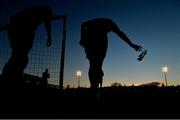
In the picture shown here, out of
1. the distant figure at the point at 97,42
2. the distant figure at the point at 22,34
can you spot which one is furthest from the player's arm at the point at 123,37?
the distant figure at the point at 22,34

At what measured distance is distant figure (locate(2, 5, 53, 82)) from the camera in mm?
4043

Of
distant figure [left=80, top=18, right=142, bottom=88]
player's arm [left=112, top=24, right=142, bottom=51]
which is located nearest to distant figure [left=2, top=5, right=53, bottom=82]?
distant figure [left=80, top=18, right=142, bottom=88]

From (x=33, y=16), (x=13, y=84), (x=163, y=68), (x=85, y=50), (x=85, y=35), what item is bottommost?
(x=13, y=84)

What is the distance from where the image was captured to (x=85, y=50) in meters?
4.62

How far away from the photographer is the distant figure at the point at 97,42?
4.48m

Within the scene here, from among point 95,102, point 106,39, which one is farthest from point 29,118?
point 106,39

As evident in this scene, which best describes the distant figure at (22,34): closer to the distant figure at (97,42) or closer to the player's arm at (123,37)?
the distant figure at (97,42)

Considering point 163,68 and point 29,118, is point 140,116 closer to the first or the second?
point 29,118

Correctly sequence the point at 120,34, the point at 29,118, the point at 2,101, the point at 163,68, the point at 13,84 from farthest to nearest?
1. the point at 163,68
2. the point at 120,34
3. the point at 13,84
4. the point at 2,101
5. the point at 29,118

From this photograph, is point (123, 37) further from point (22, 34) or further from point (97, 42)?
point (22, 34)

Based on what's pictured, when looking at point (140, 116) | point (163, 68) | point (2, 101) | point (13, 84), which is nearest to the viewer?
point (140, 116)

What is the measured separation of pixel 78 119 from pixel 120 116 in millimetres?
559

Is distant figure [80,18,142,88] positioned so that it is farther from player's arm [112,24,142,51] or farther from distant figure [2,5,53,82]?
distant figure [2,5,53,82]

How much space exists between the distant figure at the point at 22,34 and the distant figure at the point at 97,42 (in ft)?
2.83
